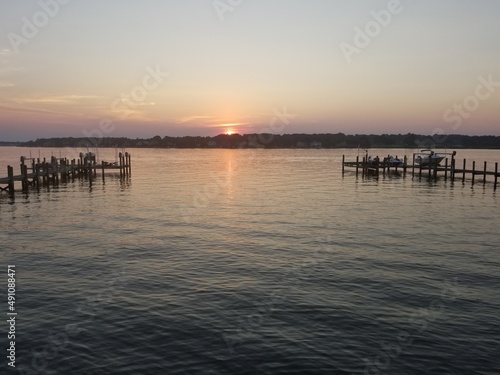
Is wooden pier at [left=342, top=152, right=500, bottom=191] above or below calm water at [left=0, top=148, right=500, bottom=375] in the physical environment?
above

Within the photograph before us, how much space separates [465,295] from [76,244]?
20.2m

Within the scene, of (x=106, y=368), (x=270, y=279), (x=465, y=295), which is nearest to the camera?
(x=106, y=368)

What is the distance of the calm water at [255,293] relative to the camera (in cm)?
1195

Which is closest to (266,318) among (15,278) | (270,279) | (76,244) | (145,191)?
(270,279)

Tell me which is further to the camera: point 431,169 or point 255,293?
point 431,169

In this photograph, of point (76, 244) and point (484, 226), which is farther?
point (484, 226)

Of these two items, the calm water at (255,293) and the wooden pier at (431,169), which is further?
the wooden pier at (431,169)

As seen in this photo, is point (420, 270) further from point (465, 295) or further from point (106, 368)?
point (106, 368)

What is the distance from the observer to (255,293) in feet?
54.6

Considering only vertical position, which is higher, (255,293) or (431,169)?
(431,169)

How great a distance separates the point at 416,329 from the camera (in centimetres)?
1366

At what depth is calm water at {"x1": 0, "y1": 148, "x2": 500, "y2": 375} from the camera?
1195 cm

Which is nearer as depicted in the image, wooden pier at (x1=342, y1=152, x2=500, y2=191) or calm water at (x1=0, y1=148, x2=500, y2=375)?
calm water at (x1=0, y1=148, x2=500, y2=375)

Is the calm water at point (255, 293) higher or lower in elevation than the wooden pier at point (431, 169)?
lower
